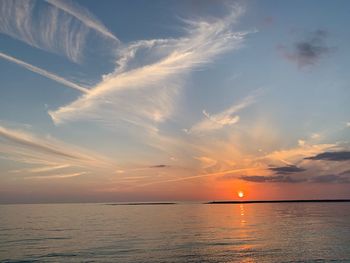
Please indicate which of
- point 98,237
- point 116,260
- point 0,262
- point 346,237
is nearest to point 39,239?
point 98,237

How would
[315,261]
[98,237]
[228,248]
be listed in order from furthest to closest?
[98,237] → [228,248] → [315,261]

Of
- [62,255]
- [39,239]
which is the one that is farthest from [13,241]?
[62,255]

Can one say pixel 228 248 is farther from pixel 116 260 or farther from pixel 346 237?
pixel 346 237

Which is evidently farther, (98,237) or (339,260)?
(98,237)

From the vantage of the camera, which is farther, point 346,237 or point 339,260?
point 346,237

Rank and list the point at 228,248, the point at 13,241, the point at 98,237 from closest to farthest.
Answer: the point at 228,248 < the point at 13,241 < the point at 98,237

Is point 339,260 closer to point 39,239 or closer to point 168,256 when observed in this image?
point 168,256

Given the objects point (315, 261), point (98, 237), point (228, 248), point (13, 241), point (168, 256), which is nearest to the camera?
point (315, 261)

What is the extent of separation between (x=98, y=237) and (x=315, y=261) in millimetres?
37791

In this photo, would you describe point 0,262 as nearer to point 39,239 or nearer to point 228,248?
point 39,239

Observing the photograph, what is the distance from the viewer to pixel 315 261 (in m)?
39.5

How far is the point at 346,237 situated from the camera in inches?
2336

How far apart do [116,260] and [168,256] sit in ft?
21.2

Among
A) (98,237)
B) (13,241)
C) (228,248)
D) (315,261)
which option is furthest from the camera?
(98,237)
